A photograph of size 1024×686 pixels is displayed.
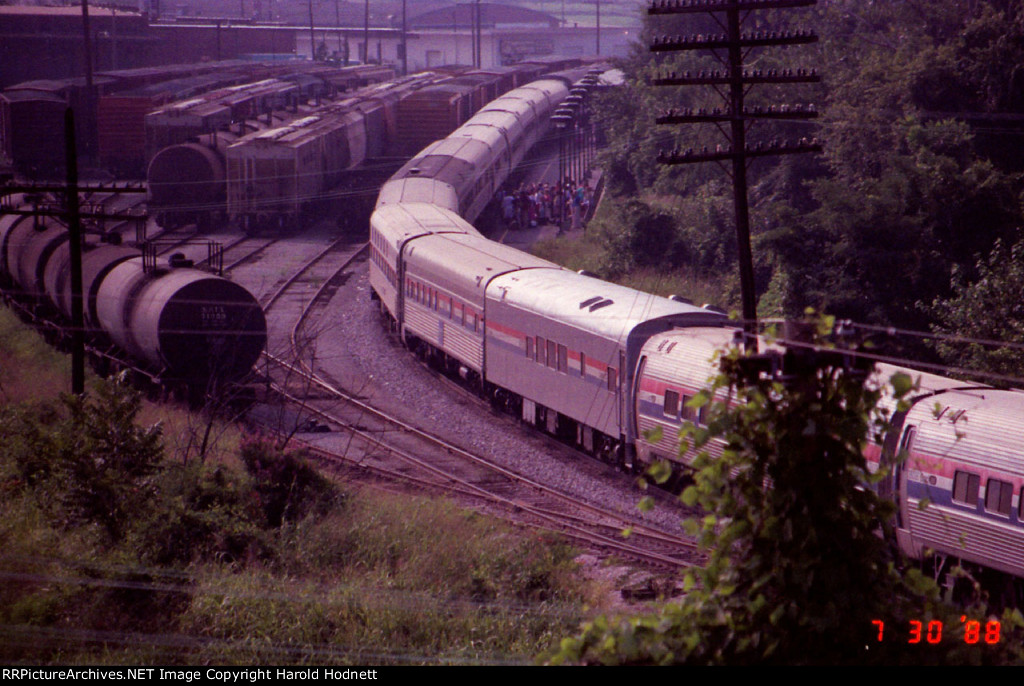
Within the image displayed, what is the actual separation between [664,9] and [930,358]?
37.8ft

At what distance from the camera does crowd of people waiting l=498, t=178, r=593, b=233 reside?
143ft

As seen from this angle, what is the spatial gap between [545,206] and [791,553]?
137ft

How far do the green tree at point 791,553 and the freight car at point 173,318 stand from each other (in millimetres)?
17475

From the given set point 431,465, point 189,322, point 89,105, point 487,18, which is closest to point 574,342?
point 431,465

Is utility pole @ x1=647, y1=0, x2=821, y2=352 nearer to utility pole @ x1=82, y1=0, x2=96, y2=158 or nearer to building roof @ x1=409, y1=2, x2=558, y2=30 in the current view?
utility pole @ x1=82, y1=0, x2=96, y2=158

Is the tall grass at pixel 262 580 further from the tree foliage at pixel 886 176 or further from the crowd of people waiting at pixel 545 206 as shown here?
the crowd of people waiting at pixel 545 206

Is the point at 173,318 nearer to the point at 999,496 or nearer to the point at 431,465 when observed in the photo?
the point at 431,465

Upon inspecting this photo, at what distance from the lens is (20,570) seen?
12.7m

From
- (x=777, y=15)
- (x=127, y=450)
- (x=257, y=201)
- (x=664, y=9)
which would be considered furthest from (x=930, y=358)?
(x=777, y=15)

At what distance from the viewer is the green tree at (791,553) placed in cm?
450

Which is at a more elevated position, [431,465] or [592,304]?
[592,304]

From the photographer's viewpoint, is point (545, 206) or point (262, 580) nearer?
point (262, 580)

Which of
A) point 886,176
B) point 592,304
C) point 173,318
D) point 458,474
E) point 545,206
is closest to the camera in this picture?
point 592,304

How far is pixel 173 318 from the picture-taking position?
2048 cm
